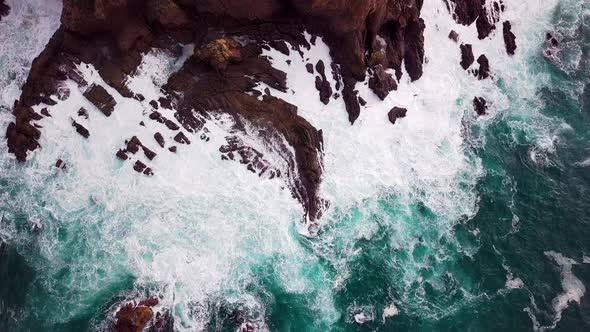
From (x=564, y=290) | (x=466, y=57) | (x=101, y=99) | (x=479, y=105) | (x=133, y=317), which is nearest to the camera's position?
(x=133, y=317)

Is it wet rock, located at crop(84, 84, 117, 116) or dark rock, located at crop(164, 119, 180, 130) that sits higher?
dark rock, located at crop(164, 119, 180, 130)

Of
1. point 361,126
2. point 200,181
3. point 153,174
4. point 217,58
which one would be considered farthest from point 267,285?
point 217,58

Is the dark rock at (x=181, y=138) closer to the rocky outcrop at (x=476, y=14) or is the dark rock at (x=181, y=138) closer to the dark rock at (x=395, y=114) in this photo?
the dark rock at (x=395, y=114)

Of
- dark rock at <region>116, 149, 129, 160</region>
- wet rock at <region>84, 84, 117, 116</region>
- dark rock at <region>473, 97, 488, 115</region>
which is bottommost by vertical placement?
dark rock at <region>116, 149, 129, 160</region>

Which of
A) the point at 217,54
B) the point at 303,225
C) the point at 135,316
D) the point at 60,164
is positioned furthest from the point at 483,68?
the point at 60,164

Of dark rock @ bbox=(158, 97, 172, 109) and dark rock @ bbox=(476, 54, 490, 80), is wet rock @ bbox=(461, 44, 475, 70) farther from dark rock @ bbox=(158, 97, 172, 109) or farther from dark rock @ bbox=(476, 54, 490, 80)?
dark rock @ bbox=(158, 97, 172, 109)

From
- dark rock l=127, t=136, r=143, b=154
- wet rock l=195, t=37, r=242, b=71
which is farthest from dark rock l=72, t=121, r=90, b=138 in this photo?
wet rock l=195, t=37, r=242, b=71

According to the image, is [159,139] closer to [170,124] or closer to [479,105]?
[170,124]
